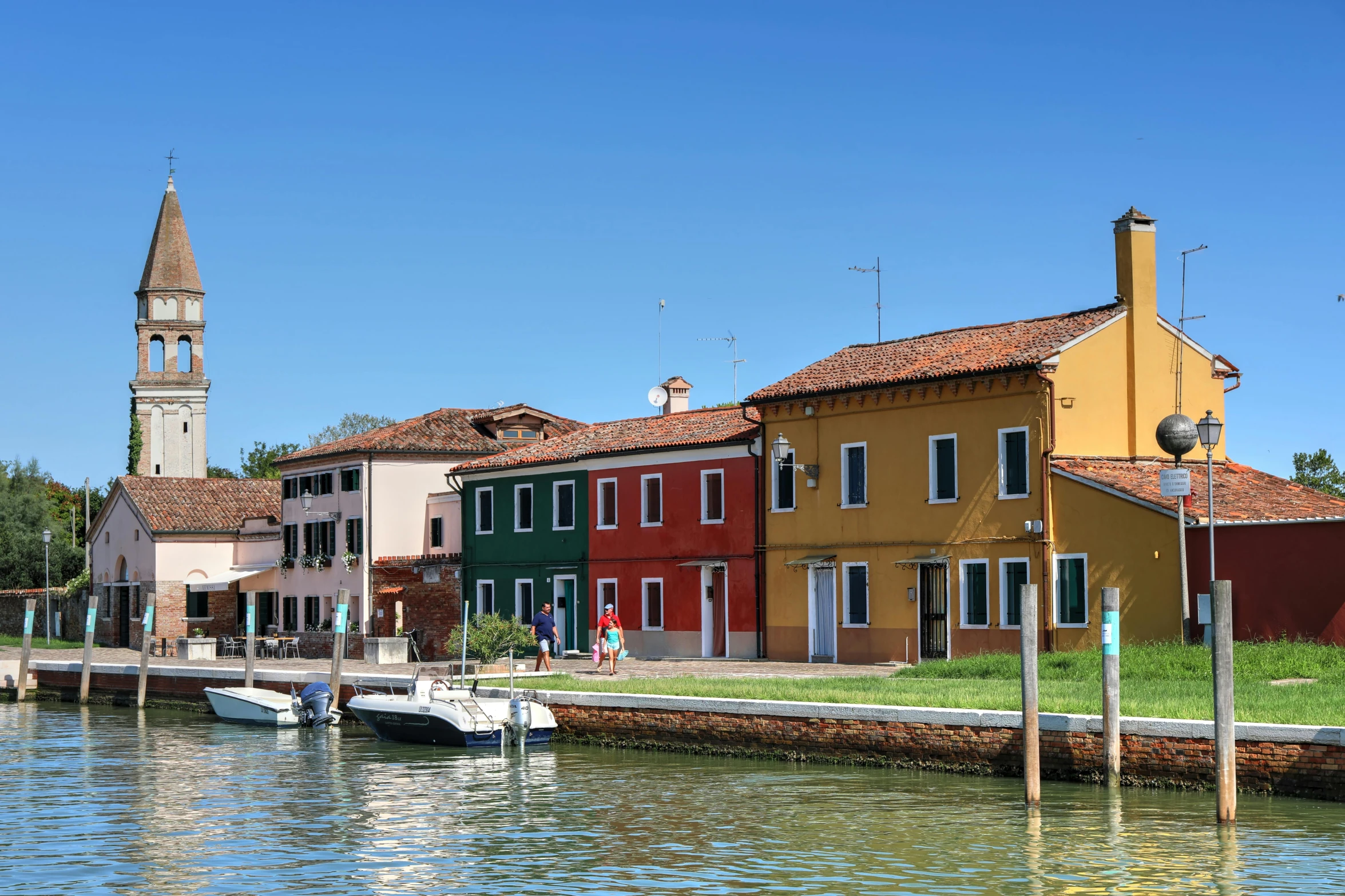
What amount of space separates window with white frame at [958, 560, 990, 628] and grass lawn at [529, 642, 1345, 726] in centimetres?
369

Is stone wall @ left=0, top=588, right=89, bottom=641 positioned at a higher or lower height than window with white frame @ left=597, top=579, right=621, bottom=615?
lower

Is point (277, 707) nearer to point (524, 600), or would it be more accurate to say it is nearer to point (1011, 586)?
point (1011, 586)

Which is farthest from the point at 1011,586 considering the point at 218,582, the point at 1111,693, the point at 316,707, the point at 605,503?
the point at 218,582

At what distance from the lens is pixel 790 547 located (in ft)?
124

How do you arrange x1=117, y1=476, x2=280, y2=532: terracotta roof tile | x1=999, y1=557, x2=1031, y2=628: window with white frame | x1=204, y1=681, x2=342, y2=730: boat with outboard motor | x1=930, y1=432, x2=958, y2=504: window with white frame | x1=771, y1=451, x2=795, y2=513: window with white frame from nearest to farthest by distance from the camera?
x1=204, y1=681, x2=342, y2=730: boat with outboard motor, x1=999, y1=557, x2=1031, y2=628: window with white frame, x1=930, y1=432, x2=958, y2=504: window with white frame, x1=771, y1=451, x2=795, y2=513: window with white frame, x1=117, y1=476, x2=280, y2=532: terracotta roof tile

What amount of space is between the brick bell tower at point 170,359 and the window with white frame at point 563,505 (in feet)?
148

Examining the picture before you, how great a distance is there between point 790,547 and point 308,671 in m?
10.9

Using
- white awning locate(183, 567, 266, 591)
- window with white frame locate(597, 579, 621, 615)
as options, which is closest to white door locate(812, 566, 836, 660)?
window with white frame locate(597, 579, 621, 615)

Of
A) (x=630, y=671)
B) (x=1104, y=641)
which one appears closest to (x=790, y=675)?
(x=630, y=671)

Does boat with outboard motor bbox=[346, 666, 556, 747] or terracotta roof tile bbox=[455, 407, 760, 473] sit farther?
terracotta roof tile bbox=[455, 407, 760, 473]

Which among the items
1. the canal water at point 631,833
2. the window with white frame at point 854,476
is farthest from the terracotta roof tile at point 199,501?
the canal water at point 631,833

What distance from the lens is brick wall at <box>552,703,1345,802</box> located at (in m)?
17.7

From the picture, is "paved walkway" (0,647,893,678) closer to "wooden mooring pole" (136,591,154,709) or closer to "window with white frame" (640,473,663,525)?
"wooden mooring pole" (136,591,154,709)

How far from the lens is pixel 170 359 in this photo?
85.8 metres
